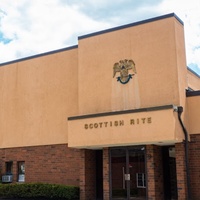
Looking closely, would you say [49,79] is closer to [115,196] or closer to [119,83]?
[119,83]

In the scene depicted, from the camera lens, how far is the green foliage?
61.2ft

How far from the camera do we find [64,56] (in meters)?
21.2

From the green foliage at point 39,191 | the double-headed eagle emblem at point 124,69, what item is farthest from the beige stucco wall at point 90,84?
the green foliage at point 39,191

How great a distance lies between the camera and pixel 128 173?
17562 mm

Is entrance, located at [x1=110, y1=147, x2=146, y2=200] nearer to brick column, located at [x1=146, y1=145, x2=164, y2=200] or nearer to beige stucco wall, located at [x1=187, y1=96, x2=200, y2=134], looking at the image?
brick column, located at [x1=146, y1=145, x2=164, y2=200]

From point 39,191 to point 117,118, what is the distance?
6.08 m

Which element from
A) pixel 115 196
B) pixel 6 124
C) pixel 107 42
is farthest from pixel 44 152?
pixel 107 42

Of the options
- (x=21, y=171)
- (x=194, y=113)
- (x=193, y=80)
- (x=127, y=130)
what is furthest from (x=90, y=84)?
(x=193, y=80)

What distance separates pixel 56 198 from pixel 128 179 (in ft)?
13.7

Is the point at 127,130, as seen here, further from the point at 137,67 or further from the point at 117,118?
the point at 137,67

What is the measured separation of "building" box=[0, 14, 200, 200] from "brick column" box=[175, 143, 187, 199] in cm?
4

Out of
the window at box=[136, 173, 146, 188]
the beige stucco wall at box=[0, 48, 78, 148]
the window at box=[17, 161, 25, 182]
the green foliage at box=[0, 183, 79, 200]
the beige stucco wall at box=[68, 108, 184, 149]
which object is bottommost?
the green foliage at box=[0, 183, 79, 200]

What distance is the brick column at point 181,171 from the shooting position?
15.9m

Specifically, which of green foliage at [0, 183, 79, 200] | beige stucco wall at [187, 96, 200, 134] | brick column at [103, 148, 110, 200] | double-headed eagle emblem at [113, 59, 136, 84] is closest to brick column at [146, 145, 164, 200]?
beige stucco wall at [187, 96, 200, 134]
